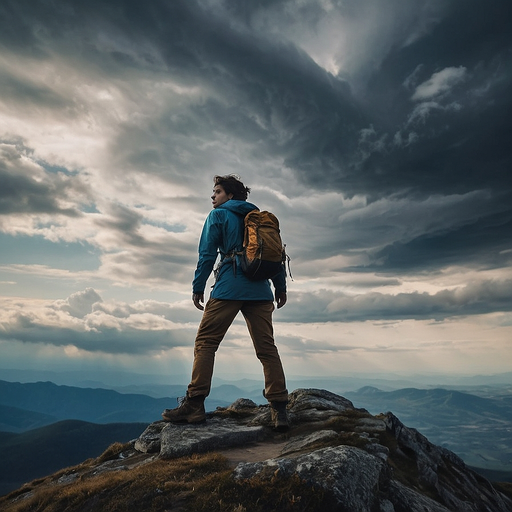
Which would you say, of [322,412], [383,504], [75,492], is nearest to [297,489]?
[383,504]

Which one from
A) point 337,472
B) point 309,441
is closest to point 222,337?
point 309,441

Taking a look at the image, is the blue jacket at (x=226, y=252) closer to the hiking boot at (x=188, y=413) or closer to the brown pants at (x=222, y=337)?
the brown pants at (x=222, y=337)

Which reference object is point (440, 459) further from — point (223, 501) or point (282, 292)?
point (223, 501)

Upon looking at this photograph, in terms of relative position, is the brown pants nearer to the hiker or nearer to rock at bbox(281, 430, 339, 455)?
the hiker

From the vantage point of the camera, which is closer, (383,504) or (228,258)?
(383,504)

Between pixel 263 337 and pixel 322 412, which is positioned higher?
pixel 263 337

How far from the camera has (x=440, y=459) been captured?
37.0 ft

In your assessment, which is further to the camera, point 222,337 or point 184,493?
point 222,337

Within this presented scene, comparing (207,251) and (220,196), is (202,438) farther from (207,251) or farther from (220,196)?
(220,196)

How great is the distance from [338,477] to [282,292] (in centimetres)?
613

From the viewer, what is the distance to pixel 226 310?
33.2 ft

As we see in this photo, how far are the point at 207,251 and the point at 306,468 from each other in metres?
5.88

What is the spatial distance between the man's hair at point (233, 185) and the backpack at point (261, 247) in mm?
1241

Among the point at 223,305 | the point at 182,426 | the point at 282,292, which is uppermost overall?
the point at 282,292
